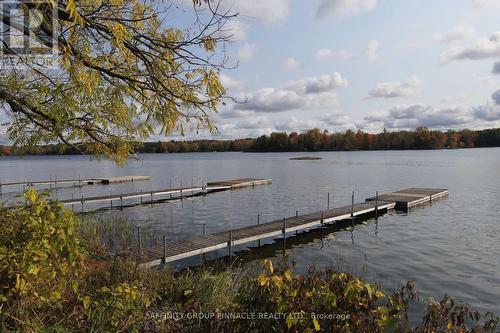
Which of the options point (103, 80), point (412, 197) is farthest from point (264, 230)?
point (412, 197)

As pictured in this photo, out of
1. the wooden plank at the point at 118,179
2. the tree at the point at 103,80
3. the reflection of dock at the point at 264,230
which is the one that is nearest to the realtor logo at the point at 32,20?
the tree at the point at 103,80

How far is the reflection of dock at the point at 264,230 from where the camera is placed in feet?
45.8

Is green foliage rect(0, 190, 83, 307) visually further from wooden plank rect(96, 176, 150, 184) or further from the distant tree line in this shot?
the distant tree line

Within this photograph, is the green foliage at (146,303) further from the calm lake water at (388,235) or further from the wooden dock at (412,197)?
the wooden dock at (412,197)

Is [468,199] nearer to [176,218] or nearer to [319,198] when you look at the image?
[319,198]

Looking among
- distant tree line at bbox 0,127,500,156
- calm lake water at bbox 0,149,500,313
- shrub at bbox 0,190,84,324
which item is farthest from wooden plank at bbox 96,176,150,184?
distant tree line at bbox 0,127,500,156

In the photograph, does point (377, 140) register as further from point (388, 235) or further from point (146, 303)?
point (146, 303)

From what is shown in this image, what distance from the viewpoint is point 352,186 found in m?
43.2

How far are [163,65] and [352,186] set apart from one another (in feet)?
130

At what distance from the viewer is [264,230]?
1848 cm

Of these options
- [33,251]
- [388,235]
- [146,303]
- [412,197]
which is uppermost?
[33,251]

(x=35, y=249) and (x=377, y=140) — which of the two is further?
(x=377, y=140)

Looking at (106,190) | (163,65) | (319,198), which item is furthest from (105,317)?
(106,190)

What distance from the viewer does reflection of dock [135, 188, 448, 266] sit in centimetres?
1397
